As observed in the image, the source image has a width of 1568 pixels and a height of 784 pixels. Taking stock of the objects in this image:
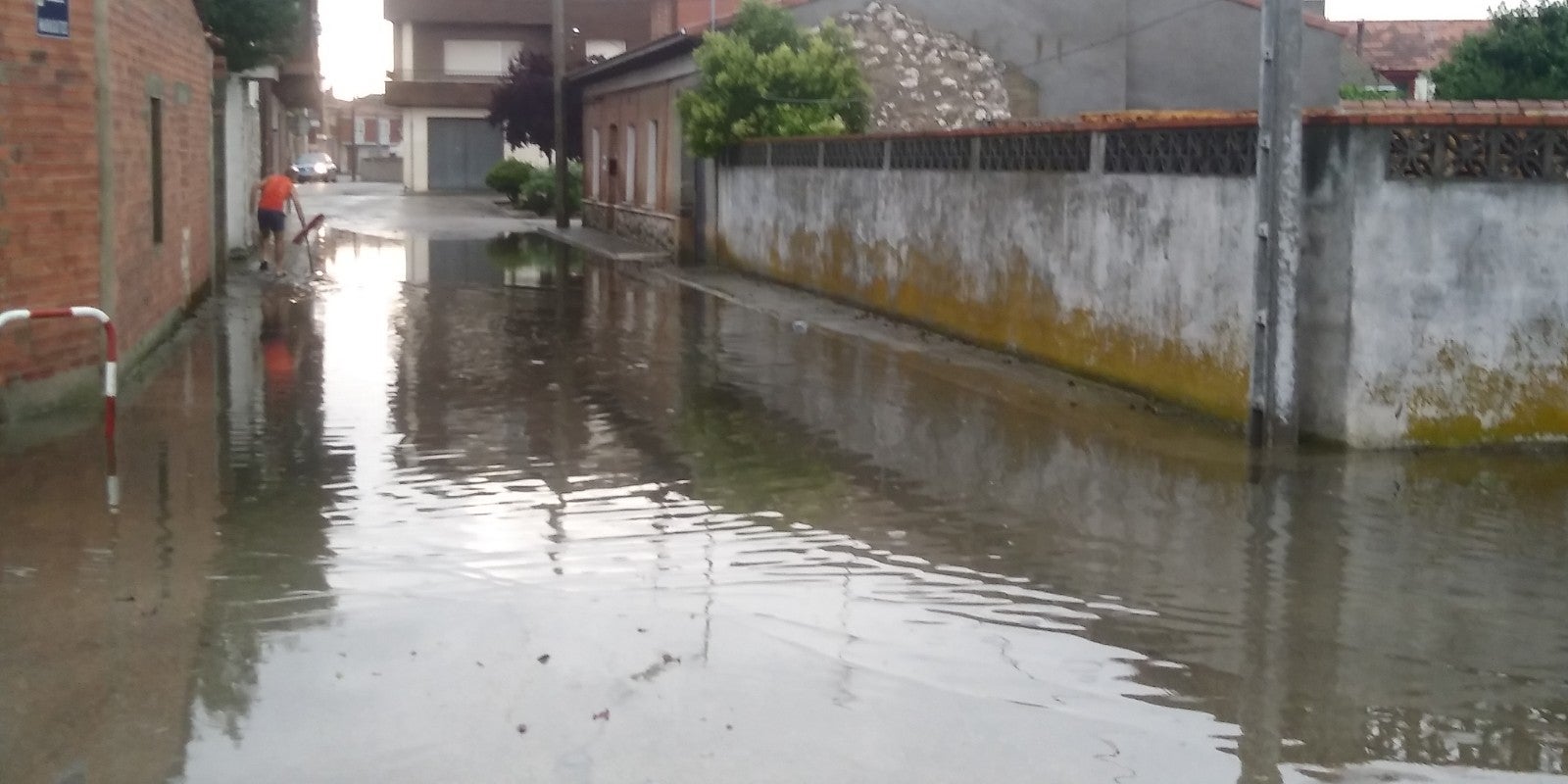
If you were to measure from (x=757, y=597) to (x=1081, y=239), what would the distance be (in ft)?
25.6

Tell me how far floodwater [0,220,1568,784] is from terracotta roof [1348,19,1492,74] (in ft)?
126

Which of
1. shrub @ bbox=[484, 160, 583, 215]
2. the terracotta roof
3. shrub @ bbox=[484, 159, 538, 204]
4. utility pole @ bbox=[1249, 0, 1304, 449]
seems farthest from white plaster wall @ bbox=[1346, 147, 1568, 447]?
shrub @ bbox=[484, 159, 538, 204]

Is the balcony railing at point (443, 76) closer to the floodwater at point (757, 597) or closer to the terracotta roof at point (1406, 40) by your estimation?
the terracotta roof at point (1406, 40)

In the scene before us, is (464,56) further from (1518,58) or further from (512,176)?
(1518,58)

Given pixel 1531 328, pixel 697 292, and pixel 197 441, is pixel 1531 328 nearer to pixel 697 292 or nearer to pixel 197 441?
pixel 197 441

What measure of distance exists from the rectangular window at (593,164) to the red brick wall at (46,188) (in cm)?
2922

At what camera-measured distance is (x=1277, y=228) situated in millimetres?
10906

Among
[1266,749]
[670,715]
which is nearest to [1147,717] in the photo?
[1266,749]

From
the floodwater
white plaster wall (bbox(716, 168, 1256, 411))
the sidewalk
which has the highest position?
white plaster wall (bbox(716, 168, 1256, 411))

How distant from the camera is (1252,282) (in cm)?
1144

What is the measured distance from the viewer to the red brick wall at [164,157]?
13.7m

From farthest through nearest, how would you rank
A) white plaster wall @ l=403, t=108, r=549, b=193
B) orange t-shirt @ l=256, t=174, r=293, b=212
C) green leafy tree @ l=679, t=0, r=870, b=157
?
white plaster wall @ l=403, t=108, r=549, b=193 < green leafy tree @ l=679, t=0, r=870, b=157 < orange t-shirt @ l=256, t=174, r=293, b=212

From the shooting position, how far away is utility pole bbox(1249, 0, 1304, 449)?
10789mm

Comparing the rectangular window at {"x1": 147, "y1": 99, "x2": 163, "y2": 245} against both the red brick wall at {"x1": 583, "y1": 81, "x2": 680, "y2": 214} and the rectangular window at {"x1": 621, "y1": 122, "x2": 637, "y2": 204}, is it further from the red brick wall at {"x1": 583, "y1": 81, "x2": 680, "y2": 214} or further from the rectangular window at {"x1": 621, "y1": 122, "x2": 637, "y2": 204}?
the rectangular window at {"x1": 621, "y1": 122, "x2": 637, "y2": 204}
